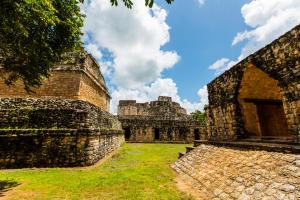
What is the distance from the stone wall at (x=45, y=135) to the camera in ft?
28.8

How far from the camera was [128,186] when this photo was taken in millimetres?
6004

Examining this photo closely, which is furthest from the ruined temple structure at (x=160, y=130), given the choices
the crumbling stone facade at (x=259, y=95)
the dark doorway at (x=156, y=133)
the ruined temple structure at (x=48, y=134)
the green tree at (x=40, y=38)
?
the green tree at (x=40, y=38)

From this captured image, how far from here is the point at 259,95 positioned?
35.4 ft

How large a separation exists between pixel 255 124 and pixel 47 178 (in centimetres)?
1006

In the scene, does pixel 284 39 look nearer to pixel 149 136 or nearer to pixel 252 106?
pixel 252 106

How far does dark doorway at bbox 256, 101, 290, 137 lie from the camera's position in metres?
10.9

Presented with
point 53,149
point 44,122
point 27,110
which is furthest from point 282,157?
point 27,110

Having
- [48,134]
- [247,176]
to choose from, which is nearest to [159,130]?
[48,134]

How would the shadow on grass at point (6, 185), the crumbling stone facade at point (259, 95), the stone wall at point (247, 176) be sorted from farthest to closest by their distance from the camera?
1. the crumbling stone facade at point (259, 95)
2. the shadow on grass at point (6, 185)
3. the stone wall at point (247, 176)

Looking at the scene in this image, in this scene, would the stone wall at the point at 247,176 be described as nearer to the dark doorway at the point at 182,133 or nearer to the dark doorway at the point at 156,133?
the dark doorway at the point at 156,133

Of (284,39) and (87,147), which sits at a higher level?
(284,39)

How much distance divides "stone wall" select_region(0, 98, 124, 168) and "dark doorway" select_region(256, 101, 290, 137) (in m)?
8.92

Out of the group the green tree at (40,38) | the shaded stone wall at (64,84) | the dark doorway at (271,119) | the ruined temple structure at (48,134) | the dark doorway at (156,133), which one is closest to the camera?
the green tree at (40,38)

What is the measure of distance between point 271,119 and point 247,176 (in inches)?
294
